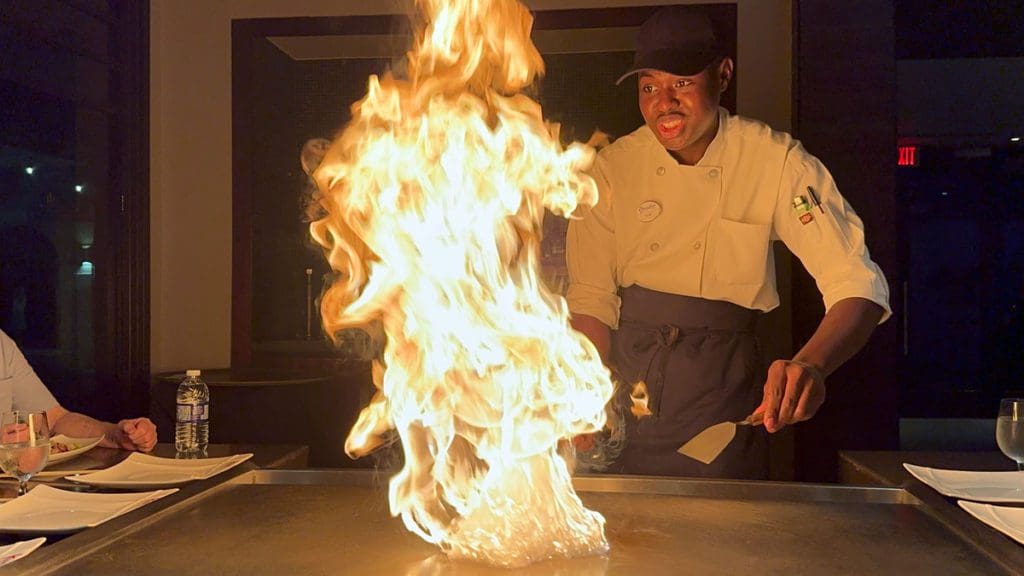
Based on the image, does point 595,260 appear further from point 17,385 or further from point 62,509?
point 17,385

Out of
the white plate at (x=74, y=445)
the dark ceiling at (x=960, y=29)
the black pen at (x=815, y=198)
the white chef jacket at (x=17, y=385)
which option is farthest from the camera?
the dark ceiling at (x=960, y=29)

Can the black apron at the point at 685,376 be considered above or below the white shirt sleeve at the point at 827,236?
below

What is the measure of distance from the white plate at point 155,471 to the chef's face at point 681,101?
53.4 inches

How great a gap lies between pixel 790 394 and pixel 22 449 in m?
1.45

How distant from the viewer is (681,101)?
247cm

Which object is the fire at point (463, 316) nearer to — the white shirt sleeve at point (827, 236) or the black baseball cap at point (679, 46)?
the black baseball cap at point (679, 46)

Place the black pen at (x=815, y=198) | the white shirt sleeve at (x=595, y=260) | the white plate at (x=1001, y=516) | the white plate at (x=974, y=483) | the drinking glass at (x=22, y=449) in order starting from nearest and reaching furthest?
the white plate at (x=1001, y=516) → the white plate at (x=974, y=483) → the drinking glass at (x=22, y=449) → the black pen at (x=815, y=198) → the white shirt sleeve at (x=595, y=260)

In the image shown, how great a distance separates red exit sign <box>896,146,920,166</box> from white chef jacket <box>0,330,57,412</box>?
23.5 feet

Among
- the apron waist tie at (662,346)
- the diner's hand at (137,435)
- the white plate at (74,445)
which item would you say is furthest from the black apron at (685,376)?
the white plate at (74,445)

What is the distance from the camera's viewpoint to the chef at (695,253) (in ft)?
7.84

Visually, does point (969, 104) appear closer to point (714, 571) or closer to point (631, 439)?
point (631, 439)

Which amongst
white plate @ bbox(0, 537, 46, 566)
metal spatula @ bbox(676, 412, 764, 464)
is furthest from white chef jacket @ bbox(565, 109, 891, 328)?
white plate @ bbox(0, 537, 46, 566)

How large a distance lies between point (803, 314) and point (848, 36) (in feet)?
3.63

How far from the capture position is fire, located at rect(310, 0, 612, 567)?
1392mm
